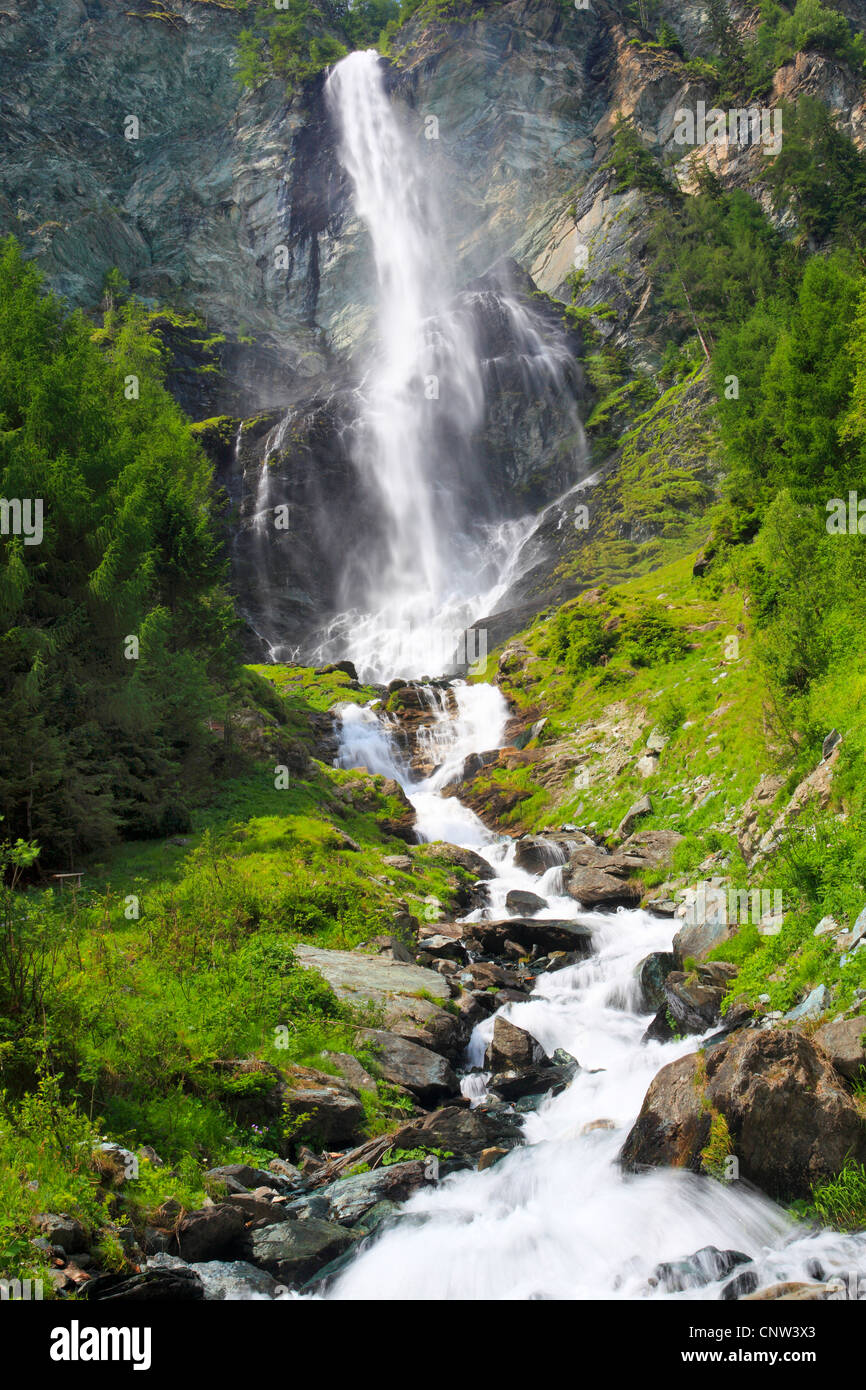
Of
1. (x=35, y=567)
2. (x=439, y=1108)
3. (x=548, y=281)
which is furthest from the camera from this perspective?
(x=548, y=281)

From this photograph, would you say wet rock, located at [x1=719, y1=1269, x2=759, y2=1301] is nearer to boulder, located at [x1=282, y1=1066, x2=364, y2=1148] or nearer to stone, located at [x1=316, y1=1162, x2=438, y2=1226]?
stone, located at [x1=316, y1=1162, x2=438, y2=1226]

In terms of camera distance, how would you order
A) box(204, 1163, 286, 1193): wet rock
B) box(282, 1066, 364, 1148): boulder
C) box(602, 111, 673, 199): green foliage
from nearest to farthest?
Result: box(204, 1163, 286, 1193): wet rock
box(282, 1066, 364, 1148): boulder
box(602, 111, 673, 199): green foliage

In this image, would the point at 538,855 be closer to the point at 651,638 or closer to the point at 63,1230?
the point at 651,638

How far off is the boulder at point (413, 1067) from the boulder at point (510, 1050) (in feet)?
2.59

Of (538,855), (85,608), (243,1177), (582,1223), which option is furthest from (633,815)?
(243,1177)

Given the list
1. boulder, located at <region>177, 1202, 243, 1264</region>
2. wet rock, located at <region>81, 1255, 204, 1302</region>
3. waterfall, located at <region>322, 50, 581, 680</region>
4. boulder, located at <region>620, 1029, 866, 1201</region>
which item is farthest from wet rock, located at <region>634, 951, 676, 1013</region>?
waterfall, located at <region>322, 50, 581, 680</region>

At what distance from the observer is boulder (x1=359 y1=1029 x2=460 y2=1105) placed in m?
10.1

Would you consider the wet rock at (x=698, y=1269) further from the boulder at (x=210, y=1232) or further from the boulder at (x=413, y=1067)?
the boulder at (x=413, y=1067)

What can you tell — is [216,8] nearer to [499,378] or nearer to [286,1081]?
[499,378]

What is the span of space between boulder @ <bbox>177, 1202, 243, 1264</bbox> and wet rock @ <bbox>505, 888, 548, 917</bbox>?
39.1 feet

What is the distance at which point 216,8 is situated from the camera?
3846 inches

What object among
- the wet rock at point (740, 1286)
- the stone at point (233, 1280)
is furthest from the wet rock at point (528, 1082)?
the stone at point (233, 1280)

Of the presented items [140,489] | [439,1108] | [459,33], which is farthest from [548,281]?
[439,1108]
